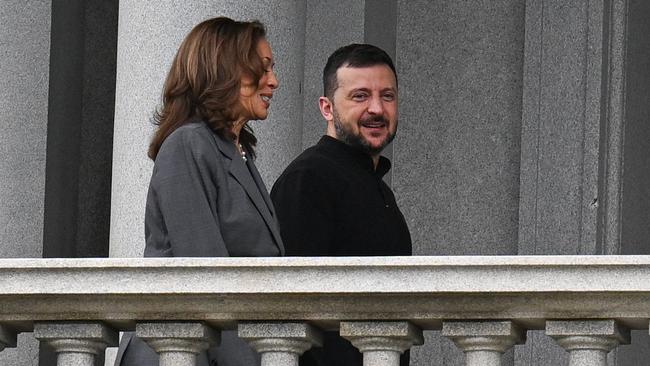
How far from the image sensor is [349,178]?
10797 mm

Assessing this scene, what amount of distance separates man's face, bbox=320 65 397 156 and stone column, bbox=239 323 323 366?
2.64 metres

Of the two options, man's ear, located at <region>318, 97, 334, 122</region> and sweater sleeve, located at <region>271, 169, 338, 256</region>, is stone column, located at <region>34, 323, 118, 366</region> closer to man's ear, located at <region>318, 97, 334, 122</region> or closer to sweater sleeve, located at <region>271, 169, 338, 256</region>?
sweater sleeve, located at <region>271, 169, 338, 256</region>

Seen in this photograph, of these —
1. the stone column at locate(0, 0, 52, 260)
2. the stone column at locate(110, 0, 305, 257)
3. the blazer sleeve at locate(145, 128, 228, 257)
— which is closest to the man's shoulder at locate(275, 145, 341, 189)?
the blazer sleeve at locate(145, 128, 228, 257)

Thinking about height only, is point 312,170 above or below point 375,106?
below

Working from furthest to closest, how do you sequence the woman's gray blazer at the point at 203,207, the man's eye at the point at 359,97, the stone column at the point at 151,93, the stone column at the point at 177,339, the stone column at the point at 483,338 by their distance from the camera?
the stone column at the point at 151,93 < the man's eye at the point at 359,97 < the woman's gray blazer at the point at 203,207 < the stone column at the point at 177,339 < the stone column at the point at 483,338

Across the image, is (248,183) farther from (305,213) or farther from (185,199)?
(305,213)

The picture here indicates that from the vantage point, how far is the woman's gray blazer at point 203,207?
8969 mm

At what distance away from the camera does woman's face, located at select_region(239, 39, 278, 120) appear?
31.0 feet

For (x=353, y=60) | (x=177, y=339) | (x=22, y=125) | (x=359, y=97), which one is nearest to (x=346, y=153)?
(x=359, y=97)

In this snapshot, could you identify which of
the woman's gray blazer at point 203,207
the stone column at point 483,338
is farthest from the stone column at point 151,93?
the stone column at point 483,338

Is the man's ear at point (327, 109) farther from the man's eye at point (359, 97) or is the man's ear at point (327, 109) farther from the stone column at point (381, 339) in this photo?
the stone column at point (381, 339)

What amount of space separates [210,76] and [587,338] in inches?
82.8

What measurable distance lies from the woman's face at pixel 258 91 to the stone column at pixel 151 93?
2.80 metres

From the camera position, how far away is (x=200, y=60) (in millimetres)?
9375
